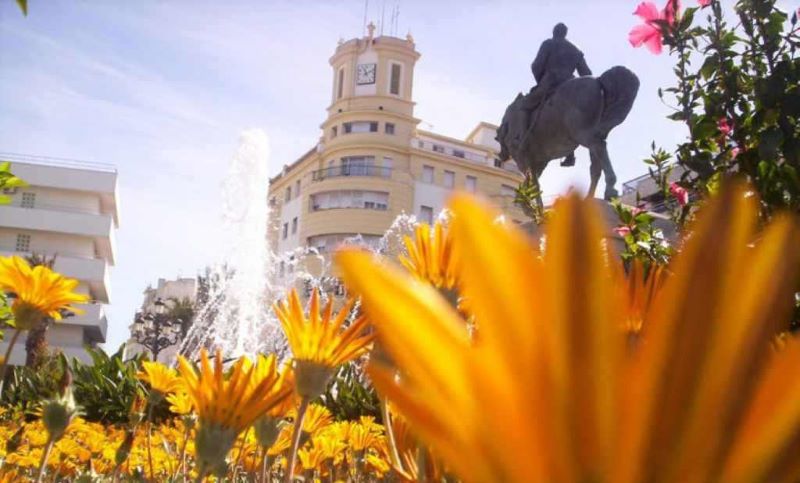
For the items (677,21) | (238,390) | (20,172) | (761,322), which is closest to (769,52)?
(677,21)

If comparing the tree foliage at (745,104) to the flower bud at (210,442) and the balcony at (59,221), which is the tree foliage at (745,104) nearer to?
the flower bud at (210,442)

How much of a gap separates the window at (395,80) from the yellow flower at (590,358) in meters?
50.0

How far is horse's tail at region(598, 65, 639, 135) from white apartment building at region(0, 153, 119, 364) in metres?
40.9

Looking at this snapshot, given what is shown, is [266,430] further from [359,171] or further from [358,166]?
[358,166]

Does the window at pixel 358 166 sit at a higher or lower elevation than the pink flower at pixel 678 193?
higher

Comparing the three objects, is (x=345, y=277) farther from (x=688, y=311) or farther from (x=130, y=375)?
(x=130, y=375)

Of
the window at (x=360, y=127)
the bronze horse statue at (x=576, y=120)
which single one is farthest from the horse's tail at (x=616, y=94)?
the window at (x=360, y=127)

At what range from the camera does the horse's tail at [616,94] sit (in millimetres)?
10398

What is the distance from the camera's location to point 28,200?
46969 millimetres

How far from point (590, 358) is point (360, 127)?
161ft

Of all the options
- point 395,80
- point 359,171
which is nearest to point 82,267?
point 359,171

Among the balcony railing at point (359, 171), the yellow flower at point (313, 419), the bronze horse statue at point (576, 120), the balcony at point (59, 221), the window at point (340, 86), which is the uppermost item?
the window at point (340, 86)

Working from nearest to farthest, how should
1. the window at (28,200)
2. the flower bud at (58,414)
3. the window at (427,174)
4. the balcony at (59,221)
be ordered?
the flower bud at (58,414) < the balcony at (59,221) < the window at (28,200) < the window at (427,174)

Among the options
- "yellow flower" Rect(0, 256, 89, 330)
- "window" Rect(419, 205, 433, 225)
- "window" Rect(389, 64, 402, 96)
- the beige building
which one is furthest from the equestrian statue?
"window" Rect(389, 64, 402, 96)
